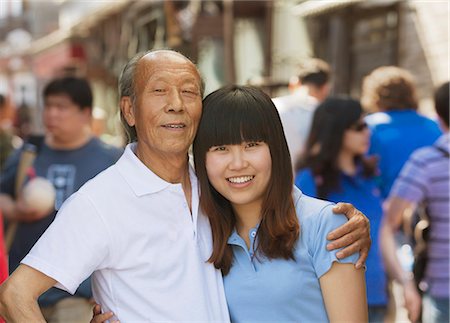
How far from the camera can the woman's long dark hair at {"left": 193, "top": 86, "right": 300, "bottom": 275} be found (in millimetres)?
2357

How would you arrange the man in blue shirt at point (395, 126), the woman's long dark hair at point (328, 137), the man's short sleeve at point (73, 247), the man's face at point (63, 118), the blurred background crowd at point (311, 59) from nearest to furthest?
the man's short sleeve at point (73, 247) → the woman's long dark hair at point (328, 137) → the blurred background crowd at point (311, 59) → the man's face at point (63, 118) → the man in blue shirt at point (395, 126)

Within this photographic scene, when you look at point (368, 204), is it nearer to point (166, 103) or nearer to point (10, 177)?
point (166, 103)

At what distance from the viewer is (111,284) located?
91.9 inches

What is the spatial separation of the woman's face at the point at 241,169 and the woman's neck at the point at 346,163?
1455 millimetres

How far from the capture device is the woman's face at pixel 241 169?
238 cm

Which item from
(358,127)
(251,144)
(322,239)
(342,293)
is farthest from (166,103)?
(358,127)

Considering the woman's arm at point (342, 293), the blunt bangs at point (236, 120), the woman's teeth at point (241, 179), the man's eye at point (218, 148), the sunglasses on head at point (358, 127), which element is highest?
the blunt bangs at point (236, 120)

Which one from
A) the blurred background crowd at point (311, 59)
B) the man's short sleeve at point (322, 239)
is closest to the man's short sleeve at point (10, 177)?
the blurred background crowd at point (311, 59)

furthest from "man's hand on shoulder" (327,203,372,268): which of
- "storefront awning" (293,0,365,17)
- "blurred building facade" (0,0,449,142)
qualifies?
"storefront awning" (293,0,365,17)

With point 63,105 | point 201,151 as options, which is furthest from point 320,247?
point 63,105

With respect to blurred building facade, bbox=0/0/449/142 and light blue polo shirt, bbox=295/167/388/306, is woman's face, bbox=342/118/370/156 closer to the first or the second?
light blue polo shirt, bbox=295/167/388/306

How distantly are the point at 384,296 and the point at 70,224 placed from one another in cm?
193

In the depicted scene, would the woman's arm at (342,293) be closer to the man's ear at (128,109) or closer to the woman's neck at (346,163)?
the man's ear at (128,109)

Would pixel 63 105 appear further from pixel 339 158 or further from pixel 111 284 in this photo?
pixel 111 284
